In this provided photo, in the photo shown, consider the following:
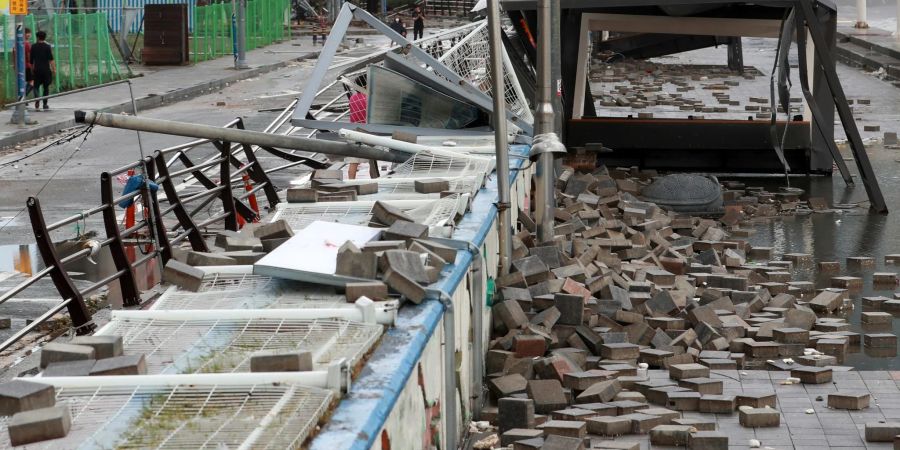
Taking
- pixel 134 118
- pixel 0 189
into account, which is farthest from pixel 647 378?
pixel 0 189

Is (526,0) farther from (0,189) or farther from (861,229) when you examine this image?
(0,189)

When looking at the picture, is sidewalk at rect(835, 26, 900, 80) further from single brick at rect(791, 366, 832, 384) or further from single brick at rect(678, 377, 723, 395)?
single brick at rect(678, 377, 723, 395)

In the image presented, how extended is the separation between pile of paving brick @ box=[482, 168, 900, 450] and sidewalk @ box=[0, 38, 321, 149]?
15.2m

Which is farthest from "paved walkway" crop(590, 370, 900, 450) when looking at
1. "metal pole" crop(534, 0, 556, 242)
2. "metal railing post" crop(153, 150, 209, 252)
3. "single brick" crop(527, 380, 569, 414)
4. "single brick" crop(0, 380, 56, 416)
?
"metal railing post" crop(153, 150, 209, 252)

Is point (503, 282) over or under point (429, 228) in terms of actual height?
under

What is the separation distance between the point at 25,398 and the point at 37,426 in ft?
0.72

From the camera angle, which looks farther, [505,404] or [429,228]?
[429,228]

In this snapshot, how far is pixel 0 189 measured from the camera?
17.9 m

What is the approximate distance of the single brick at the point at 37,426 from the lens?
3.99 m

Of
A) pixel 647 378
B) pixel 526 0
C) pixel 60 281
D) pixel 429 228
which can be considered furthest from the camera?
pixel 526 0

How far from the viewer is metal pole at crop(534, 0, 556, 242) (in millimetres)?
10680

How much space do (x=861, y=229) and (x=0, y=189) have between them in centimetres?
1116

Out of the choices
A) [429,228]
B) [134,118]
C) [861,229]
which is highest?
[134,118]

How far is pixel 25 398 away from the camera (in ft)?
13.8
